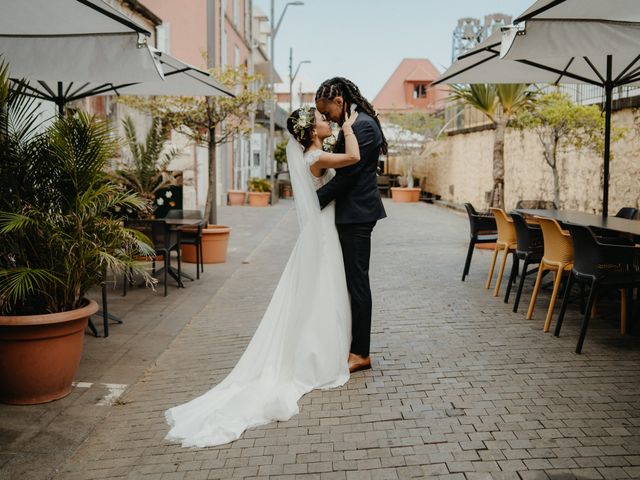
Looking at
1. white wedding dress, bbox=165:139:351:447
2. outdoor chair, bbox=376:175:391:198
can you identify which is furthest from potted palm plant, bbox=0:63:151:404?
outdoor chair, bbox=376:175:391:198

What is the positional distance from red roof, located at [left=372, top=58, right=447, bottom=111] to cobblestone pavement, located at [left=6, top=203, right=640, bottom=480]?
1985 inches

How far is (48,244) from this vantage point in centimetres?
427

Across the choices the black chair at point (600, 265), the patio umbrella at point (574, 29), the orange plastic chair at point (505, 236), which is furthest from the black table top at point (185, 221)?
the black chair at point (600, 265)

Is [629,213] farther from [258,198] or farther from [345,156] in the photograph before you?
[258,198]

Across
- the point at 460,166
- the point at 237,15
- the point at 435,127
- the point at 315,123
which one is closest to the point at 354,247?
→ the point at 315,123

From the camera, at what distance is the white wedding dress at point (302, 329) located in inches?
172

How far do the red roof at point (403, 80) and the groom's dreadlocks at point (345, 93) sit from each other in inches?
2018

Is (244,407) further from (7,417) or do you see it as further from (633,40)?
(633,40)

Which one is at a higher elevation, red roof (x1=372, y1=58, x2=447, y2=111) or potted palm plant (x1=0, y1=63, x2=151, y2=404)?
red roof (x1=372, y1=58, x2=447, y2=111)

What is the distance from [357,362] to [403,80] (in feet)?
180

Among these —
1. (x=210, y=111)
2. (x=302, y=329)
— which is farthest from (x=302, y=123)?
(x=210, y=111)

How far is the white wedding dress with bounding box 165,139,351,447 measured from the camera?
4375 mm

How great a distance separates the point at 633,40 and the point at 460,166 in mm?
19790

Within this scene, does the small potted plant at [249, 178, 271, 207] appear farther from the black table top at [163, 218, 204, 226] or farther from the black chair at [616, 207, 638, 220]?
the black chair at [616, 207, 638, 220]
